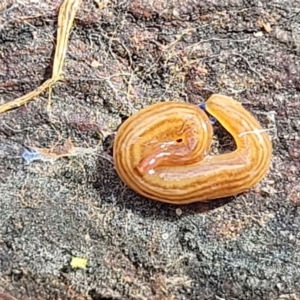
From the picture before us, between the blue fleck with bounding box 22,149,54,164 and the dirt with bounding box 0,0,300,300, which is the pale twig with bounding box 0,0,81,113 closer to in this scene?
the dirt with bounding box 0,0,300,300

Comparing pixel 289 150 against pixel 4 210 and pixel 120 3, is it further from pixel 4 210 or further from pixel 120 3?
pixel 4 210

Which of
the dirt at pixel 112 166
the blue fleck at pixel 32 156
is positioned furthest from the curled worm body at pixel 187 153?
the blue fleck at pixel 32 156

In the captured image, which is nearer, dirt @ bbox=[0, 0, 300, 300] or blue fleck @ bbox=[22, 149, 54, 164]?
dirt @ bbox=[0, 0, 300, 300]

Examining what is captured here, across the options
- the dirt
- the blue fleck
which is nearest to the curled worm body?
the dirt

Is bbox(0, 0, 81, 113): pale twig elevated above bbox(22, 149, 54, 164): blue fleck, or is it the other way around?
bbox(0, 0, 81, 113): pale twig

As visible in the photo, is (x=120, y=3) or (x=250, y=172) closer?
(x=250, y=172)

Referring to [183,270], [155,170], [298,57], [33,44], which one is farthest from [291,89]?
[33,44]

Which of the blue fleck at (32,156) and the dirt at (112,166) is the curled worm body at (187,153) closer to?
the dirt at (112,166)
